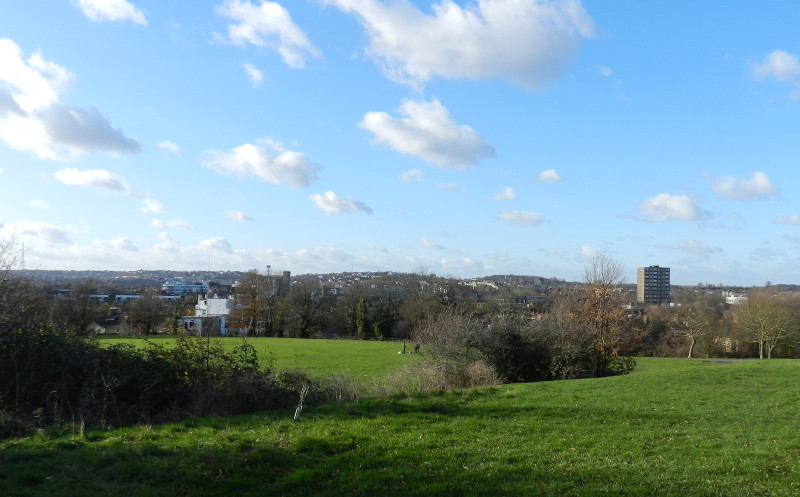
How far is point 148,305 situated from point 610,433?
2067 inches

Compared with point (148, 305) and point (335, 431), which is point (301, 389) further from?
point (148, 305)

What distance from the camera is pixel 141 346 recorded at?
13328mm

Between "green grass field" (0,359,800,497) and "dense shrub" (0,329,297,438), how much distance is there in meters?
1.51

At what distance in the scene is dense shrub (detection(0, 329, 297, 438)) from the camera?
36.0ft

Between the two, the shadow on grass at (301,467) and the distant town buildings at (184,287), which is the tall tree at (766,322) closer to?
the shadow on grass at (301,467)

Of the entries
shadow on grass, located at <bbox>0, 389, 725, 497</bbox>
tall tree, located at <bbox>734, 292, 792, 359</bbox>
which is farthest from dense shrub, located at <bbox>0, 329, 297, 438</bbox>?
tall tree, located at <bbox>734, 292, 792, 359</bbox>

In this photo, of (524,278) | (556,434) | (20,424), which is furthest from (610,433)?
(524,278)

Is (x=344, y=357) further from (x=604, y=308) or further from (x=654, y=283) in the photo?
(x=654, y=283)

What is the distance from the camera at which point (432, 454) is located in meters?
7.76

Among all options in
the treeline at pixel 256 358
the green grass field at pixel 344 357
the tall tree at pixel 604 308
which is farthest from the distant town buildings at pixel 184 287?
the tall tree at pixel 604 308

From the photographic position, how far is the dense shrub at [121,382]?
11.0 meters

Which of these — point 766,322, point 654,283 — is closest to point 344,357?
point 766,322

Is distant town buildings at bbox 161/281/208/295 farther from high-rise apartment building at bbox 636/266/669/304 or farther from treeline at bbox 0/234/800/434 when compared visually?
high-rise apartment building at bbox 636/266/669/304

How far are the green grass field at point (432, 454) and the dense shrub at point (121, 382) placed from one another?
4.95 ft
